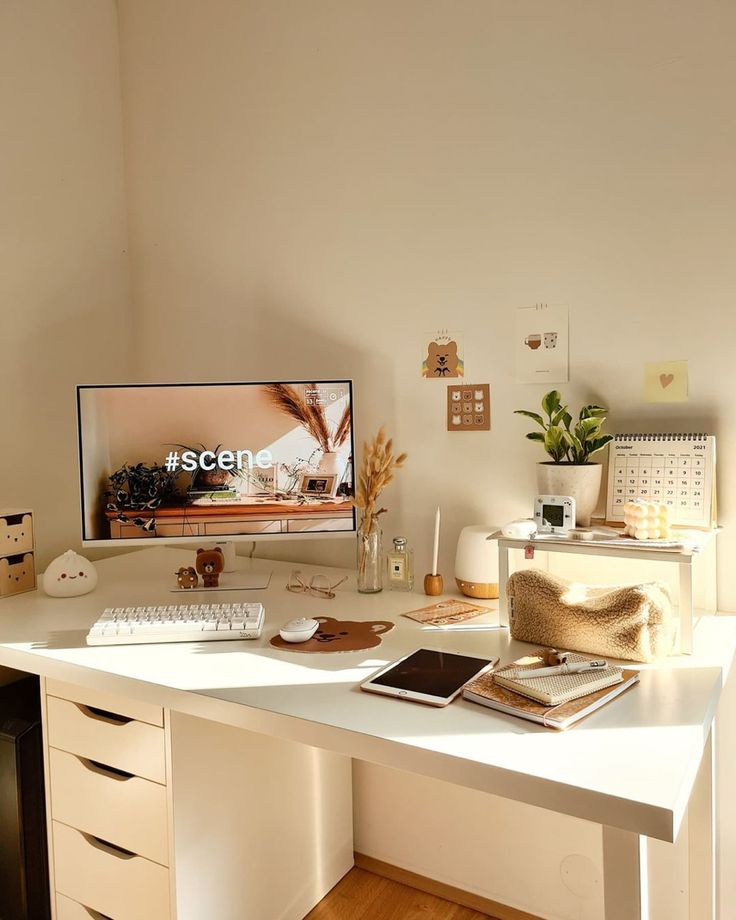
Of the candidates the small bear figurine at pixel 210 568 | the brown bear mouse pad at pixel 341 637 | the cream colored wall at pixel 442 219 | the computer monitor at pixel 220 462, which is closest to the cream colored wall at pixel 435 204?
the cream colored wall at pixel 442 219

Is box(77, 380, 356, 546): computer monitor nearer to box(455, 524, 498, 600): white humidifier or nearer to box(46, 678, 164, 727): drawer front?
box(455, 524, 498, 600): white humidifier

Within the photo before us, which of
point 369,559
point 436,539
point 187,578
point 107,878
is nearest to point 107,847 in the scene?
point 107,878

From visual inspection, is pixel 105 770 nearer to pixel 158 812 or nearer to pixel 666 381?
pixel 158 812

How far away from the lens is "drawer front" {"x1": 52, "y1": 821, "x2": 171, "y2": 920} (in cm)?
138

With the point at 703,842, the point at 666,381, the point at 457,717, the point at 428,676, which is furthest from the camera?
the point at 666,381

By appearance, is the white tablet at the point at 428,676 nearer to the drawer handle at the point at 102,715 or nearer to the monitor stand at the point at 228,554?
the drawer handle at the point at 102,715

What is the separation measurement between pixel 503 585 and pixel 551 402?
403 mm

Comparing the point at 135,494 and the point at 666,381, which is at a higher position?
the point at 666,381

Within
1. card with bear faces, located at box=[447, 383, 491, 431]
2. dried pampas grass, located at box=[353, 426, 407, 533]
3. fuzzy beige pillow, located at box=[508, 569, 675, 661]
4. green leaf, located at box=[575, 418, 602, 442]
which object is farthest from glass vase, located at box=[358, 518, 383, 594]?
green leaf, located at box=[575, 418, 602, 442]

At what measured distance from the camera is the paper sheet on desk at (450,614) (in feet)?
4.98

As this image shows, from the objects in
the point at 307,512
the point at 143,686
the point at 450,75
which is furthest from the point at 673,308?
the point at 143,686

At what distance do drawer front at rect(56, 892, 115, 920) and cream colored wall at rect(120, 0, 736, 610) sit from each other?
99cm

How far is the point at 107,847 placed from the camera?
4.87 ft

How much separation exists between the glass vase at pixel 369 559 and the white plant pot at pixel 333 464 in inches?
5.5
